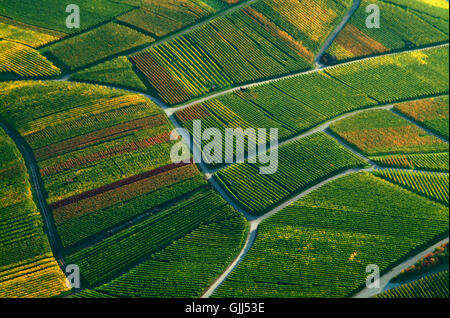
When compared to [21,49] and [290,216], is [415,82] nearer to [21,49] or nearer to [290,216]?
[290,216]

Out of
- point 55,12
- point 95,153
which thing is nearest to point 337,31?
point 95,153

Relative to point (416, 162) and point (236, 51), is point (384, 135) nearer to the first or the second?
point (416, 162)

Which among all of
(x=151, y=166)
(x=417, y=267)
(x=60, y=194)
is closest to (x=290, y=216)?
(x=417, y=267)

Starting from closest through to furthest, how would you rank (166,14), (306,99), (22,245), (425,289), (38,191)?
(425,289) < (22,245) < (38,191) < (306,99) < (166,14)

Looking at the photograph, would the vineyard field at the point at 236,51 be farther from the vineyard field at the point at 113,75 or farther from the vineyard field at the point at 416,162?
the vineyard field at the point at 416,162

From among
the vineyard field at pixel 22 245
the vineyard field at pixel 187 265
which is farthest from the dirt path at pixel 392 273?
the vineyard field at pixel 22 245

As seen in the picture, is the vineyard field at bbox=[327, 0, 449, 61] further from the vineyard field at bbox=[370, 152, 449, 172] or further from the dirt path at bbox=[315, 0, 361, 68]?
the vineyard field at bbox=[370, 152, 449, 172]
